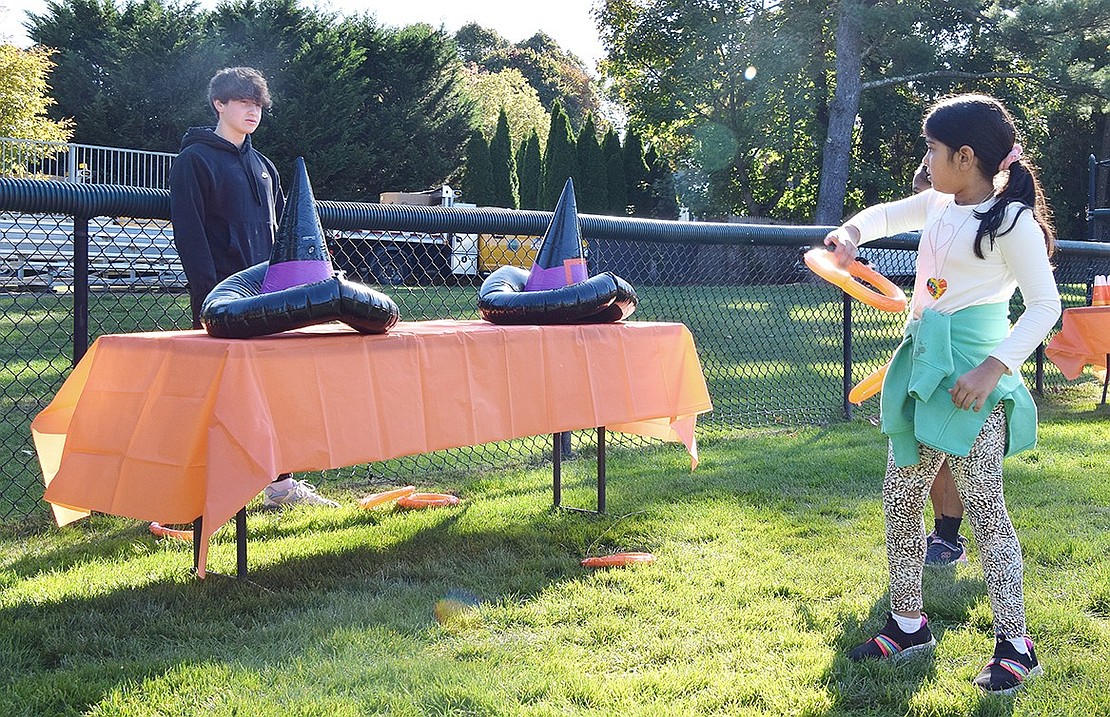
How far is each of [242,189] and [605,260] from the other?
10951 mm

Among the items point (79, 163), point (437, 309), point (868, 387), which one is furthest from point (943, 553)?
point (79, 163)

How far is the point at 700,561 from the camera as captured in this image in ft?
13.6

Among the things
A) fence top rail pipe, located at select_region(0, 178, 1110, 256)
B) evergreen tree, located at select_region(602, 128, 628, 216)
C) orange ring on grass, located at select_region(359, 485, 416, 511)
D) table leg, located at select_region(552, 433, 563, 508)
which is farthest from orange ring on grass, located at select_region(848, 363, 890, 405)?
evergreen tree, located at select_region(602, 128, 628, 216)

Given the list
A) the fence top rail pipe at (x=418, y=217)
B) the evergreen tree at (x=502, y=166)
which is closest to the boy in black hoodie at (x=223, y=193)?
the fence top rail pipe at (x=418, y=217)

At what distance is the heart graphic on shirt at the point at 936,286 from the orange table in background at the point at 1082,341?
236 inches

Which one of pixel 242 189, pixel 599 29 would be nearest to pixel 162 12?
pixel 599 29

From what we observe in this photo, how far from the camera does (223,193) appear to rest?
457cm

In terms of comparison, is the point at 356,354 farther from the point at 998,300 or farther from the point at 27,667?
the point at 998,300

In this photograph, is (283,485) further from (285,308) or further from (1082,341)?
(1082,341)

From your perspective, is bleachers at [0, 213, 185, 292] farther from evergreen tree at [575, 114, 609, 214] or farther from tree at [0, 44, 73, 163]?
evergreen tree at [575, 114, 609, 214]

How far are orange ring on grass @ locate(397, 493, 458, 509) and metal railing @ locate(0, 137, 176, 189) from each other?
52.3ft

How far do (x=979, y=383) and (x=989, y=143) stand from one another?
28.1 inches

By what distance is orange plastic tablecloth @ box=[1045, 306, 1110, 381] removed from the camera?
8305 millimetres

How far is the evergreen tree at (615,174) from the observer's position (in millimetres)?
30688
